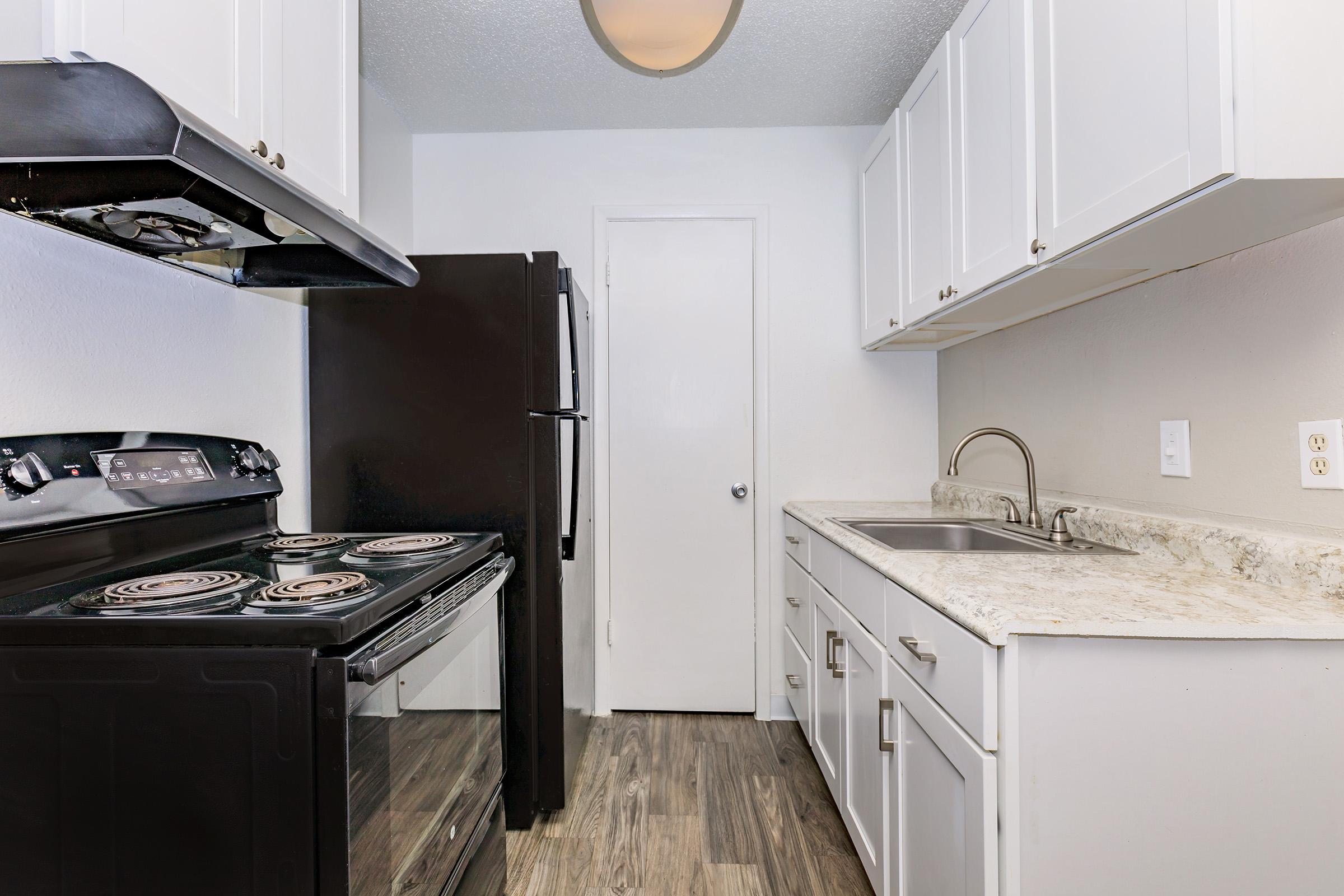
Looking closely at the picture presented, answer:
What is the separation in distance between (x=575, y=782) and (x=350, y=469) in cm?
125

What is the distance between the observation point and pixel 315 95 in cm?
141

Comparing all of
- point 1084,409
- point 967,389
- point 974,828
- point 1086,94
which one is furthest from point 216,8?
point 967,389

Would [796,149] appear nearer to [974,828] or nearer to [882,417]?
[882,417]

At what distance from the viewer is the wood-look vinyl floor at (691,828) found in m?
1.74

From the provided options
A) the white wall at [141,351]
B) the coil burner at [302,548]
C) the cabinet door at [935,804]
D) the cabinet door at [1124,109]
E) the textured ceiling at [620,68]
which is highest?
the textured ceiling at [620,68]

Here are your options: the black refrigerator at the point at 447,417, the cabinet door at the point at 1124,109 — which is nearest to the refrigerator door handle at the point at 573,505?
the black refrigerator at the point at 447,417

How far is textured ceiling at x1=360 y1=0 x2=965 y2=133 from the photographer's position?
2.07 metres

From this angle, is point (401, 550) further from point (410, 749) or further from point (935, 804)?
point (935, 804)

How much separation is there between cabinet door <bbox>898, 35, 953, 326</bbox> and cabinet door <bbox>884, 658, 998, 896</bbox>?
1.13m

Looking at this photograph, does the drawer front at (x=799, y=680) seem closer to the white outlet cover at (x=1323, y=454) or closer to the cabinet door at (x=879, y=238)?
the cabinet door at (x=879, y=238)

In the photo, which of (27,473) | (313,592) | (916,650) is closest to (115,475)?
(27,473)

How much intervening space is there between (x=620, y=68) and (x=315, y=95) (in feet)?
4.32

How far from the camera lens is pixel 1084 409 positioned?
5.88ft

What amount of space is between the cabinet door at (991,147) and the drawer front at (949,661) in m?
0.78
